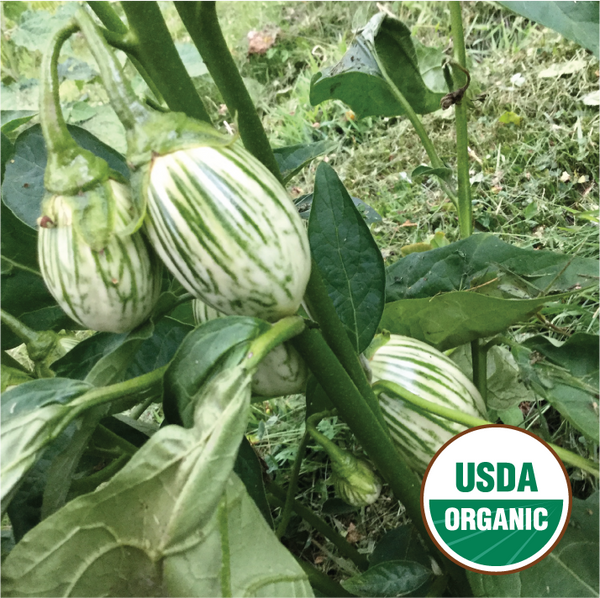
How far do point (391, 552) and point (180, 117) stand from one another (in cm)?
44

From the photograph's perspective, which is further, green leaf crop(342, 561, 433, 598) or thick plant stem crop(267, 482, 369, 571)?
thick plant stem crop(267, 482, 369, 571)

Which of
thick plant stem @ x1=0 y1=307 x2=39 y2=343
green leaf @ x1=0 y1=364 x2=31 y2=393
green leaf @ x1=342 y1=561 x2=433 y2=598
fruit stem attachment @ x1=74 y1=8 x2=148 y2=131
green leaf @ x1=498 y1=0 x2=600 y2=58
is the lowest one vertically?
green leaf @ x1=342 y1=561 x2=433 y2=598

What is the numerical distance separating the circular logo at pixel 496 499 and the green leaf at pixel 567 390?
0.34 ft

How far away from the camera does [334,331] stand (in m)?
0.41

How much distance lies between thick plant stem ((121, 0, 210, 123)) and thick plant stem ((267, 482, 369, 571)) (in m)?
0.40

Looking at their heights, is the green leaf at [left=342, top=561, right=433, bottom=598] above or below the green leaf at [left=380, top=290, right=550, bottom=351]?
below

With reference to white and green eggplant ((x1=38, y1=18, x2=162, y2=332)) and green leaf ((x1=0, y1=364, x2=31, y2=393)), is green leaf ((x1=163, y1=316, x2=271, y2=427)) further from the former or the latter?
green leaf ((x1=0, y1=364, x2=31, y2=393))

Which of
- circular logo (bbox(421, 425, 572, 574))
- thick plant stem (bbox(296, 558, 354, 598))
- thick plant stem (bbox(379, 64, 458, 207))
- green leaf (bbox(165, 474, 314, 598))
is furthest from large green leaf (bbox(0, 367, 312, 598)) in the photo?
thick plant stem (bbox(379, 64, 458, 207))

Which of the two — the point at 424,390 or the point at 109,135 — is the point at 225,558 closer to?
the point at 424,390

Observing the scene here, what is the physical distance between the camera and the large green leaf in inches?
10.6

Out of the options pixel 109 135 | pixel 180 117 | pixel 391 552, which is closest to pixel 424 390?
pixel 391 552

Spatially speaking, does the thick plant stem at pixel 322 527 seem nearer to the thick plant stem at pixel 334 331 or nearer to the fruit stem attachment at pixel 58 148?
the thick plant stem at pixel 334 331

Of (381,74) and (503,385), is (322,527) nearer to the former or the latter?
(503,385)

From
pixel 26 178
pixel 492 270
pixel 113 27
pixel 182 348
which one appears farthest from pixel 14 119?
pixel 492 270
